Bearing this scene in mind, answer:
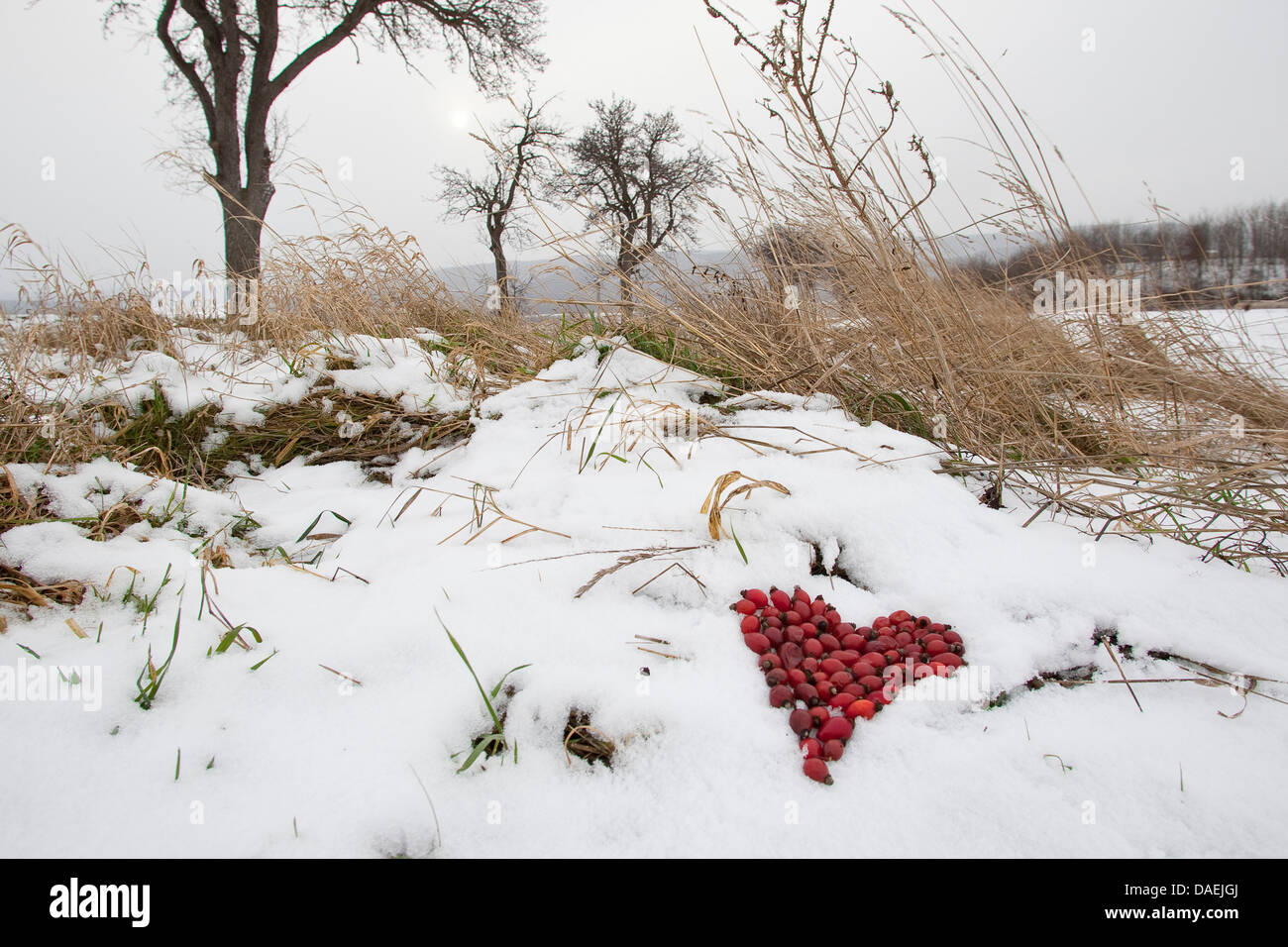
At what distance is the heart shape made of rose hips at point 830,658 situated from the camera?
3.50 ft

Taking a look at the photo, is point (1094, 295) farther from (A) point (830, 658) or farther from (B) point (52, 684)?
(B) point (52, 684)

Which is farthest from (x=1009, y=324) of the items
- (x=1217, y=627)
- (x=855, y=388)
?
(x=1217, y=627)

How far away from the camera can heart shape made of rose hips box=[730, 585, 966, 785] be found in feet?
3.50

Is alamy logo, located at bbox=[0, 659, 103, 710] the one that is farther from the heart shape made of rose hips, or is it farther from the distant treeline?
the distant treeline

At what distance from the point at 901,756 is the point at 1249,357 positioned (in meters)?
2.14

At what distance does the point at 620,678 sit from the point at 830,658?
1.28 ft

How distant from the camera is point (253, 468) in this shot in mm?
2271

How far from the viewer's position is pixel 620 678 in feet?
3.68

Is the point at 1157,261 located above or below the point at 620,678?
above
